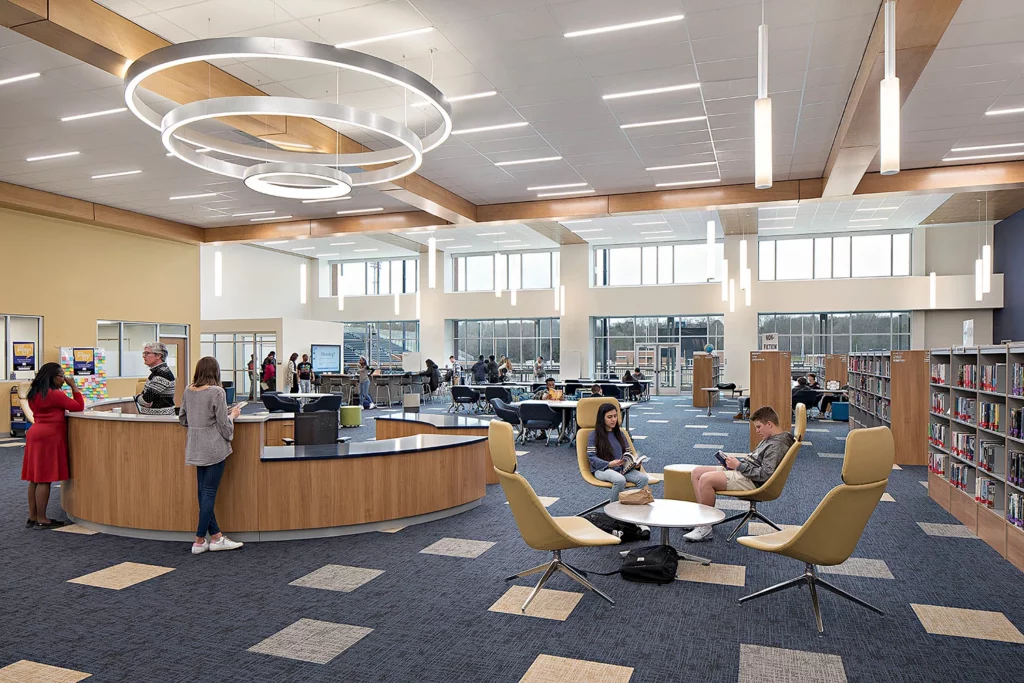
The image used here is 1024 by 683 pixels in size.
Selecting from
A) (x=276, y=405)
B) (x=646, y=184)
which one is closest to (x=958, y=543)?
(x=646, y=184)

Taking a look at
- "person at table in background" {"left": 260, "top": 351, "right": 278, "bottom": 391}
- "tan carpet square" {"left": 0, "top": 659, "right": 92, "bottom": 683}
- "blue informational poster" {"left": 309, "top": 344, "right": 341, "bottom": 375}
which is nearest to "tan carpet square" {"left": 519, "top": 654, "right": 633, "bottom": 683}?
"tan carpet square" {"left": 0, "top": 659, "right": 92, "bottom": 683}

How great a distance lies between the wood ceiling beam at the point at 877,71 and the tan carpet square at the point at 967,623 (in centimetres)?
457

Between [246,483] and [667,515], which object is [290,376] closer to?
[246,483]

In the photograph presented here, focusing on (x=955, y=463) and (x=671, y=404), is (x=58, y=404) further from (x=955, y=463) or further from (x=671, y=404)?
(x=671, y=404)

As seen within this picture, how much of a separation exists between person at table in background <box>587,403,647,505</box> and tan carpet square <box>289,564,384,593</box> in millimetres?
2205

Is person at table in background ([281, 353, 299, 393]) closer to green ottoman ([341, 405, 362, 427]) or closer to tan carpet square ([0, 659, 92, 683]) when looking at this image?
green ottoman ([341, 405, 362, 427])

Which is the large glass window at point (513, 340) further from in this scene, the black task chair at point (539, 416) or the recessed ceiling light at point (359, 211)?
the black task chair at point (539, 416)

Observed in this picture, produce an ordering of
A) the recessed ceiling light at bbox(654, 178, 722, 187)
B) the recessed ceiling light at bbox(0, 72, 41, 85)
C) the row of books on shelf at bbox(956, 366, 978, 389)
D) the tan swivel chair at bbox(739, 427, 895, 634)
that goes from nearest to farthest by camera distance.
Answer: the tan swivel chair at bbox(739, 427, 895, 634) < the row of books on shelf at bbox(956, 366, 978, 389) < the recessed ceiling light at bbox(0, 72, 41, 85) < the recessed ceiling light at bbox(654, 178, 722, 187)

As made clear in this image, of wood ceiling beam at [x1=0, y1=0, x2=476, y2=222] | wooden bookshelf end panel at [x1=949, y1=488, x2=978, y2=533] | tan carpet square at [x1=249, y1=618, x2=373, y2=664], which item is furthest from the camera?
wooden bookshelf end panel at [x1=949, y1=488, x2=978, y2=533]

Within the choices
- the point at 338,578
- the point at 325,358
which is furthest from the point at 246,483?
the point at 325,358

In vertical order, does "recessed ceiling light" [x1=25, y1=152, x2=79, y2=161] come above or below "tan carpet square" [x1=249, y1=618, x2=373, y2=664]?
above

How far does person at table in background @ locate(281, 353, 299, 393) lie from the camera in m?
19.8

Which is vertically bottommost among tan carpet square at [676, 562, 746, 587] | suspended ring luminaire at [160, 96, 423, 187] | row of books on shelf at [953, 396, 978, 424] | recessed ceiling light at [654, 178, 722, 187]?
tan carpet square at [676, 562, 746, 587]

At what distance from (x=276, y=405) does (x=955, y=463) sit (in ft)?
36.3
